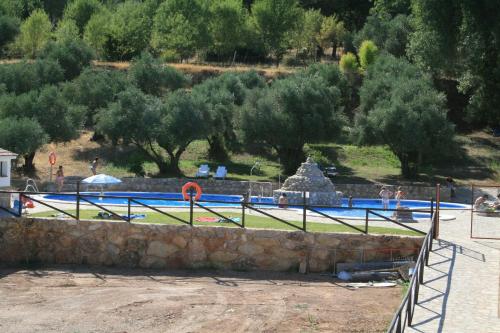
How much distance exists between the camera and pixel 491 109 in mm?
52969

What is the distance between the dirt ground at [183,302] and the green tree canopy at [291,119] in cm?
1899

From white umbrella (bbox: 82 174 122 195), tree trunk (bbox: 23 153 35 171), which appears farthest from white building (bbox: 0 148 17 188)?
tree trunk (bbox: 23 153 35 171)

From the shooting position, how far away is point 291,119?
47.6m

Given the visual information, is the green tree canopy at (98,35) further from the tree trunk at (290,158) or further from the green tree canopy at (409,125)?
the green tree canopy at (409,125)

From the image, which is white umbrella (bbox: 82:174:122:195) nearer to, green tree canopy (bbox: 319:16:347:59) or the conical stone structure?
the conical stone structure

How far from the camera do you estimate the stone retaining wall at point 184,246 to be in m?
29.2

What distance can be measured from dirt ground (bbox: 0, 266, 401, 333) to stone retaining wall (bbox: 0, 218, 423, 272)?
56cm

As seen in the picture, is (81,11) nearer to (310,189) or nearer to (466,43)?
(466,43)

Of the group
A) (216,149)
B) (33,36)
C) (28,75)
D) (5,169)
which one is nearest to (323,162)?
(216,149)

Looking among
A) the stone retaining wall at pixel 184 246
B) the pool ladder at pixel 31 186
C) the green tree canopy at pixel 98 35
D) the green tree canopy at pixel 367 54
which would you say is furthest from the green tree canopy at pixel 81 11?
the stone retaining wall at pixel 184 246

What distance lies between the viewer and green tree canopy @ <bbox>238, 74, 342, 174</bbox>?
4756 cm

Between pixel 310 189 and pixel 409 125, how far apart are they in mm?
9994

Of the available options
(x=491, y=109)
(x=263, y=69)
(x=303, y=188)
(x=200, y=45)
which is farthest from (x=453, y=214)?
(x=200, y=45)

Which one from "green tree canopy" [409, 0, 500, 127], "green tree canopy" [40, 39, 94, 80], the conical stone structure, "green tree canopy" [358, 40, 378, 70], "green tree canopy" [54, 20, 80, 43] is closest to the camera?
the conical stone structure
